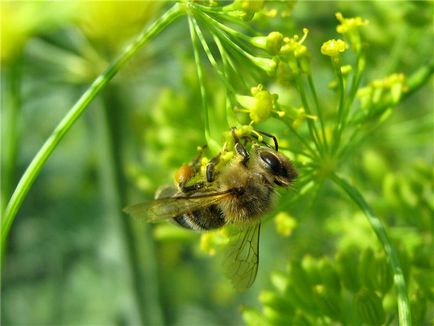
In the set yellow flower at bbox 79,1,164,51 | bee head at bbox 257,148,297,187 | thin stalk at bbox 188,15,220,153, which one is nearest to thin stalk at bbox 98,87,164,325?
yellow flower at bbox 79,1,164,51

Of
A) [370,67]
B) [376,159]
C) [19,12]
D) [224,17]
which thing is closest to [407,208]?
[376,159]

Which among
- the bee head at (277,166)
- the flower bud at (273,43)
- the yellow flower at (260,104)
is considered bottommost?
the bee head at (277,166)

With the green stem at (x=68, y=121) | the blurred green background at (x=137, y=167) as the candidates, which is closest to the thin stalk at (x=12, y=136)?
the blurred green background at (x=137, y=167)

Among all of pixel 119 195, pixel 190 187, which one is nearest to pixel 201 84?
pixel 190 187

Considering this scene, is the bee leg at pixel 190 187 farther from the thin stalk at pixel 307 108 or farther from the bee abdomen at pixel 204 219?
the thin stalk at pixel 307 108

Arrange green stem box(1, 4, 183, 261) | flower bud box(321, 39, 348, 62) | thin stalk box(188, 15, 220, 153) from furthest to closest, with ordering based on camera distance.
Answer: flower bud box(321, 39, 348, 62) → thin stalk box(188, 15, 220, 153) → green stem box(1, 4, 183, 261)

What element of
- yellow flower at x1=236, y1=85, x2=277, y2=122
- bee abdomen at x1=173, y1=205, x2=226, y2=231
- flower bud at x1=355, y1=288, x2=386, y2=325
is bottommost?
flower bud at x1=355, y1=288, x2=386, y2=325

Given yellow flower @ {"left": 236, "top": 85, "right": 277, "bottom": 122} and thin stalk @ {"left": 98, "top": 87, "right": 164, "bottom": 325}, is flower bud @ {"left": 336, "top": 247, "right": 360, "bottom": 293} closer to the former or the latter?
yellow flower @ {"left": 236, "top": 85, "right": 277, "bottom": 122}

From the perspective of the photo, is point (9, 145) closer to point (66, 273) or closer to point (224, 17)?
point (224, 17)

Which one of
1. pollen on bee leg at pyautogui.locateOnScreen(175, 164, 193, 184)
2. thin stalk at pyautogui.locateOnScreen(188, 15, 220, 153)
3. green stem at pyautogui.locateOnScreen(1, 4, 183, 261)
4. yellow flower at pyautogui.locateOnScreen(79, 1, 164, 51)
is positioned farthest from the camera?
yellow flower at pyautogui.locateOnScreen(79, 1, 164, 51)
